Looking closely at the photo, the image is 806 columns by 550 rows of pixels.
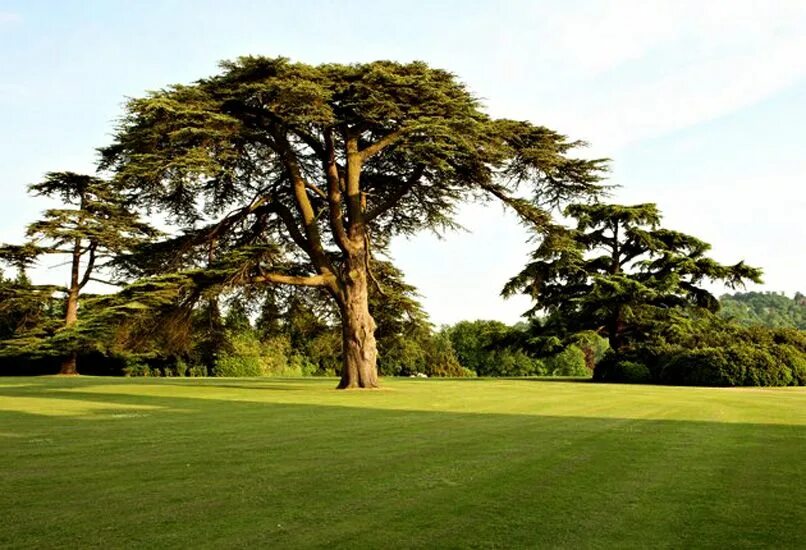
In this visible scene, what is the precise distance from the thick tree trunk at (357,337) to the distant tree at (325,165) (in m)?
0.04

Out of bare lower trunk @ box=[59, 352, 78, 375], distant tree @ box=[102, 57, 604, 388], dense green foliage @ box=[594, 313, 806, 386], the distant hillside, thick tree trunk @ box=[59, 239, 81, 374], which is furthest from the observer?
the distant hillside

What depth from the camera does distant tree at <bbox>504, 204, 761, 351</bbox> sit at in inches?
1467

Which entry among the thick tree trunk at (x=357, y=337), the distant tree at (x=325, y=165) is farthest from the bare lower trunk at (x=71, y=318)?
the thick tree trunk at (x=357, y=337)

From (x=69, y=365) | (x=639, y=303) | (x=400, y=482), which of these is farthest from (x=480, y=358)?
(x=400, y=482)

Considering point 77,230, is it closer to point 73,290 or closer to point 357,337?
point 73,290

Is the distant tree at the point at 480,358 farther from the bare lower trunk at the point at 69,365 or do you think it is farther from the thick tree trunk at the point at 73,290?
the thick tree trunk at the point at 73,290

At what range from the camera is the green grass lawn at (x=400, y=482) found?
482 cm

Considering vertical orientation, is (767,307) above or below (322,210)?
above

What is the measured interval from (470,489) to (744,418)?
888 cm

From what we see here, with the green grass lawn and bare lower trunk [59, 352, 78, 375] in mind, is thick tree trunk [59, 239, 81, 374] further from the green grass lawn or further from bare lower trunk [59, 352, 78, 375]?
the green grass lawn

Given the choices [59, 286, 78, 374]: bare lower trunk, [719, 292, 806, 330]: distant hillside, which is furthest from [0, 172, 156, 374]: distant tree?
[719, 292, 806, 330]: distant hillside

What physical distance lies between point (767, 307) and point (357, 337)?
13797 centimetres

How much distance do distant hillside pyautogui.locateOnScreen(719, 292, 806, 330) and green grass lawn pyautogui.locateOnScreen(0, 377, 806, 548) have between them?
10815 centimetres

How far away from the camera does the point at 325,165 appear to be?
2570cm
